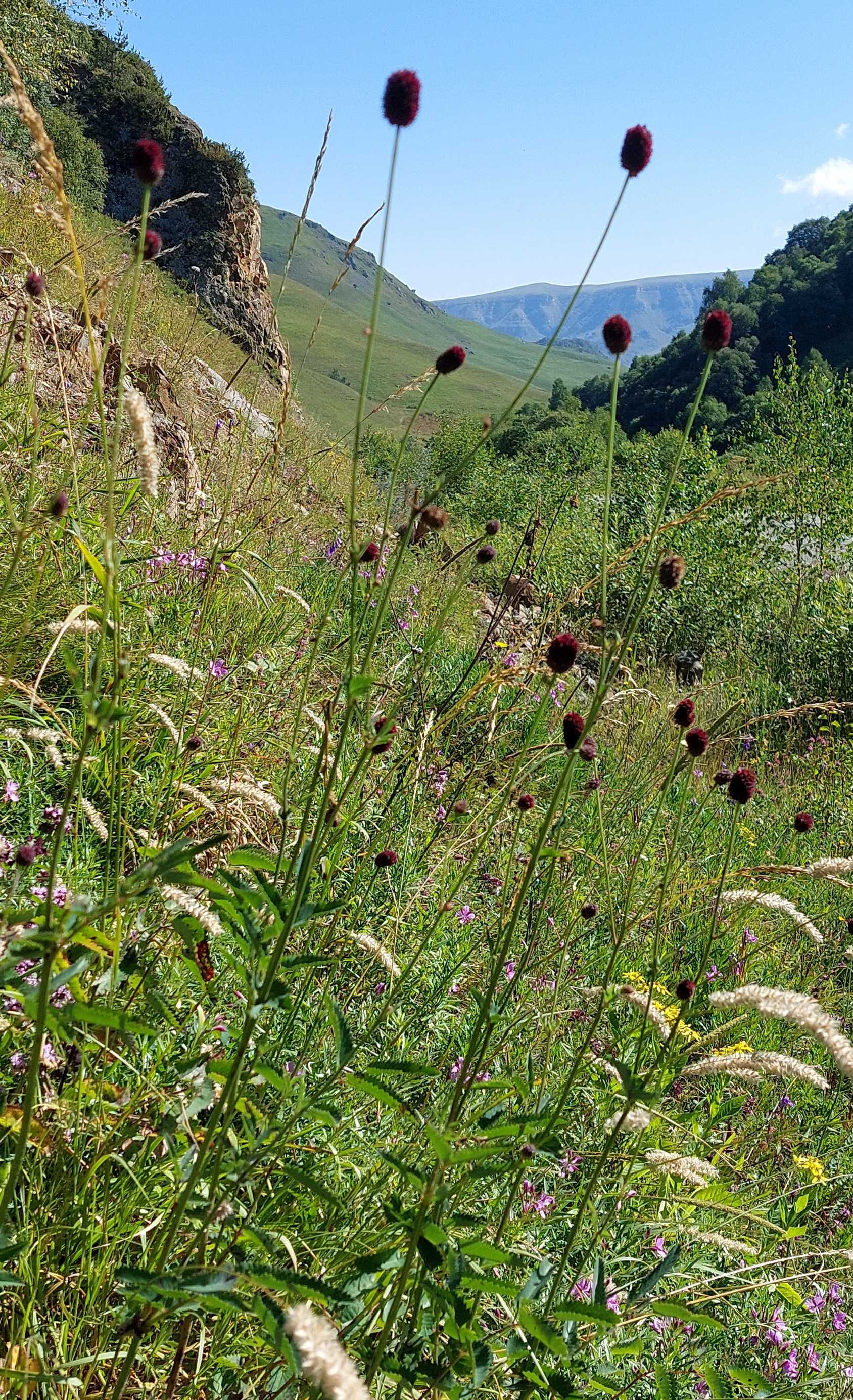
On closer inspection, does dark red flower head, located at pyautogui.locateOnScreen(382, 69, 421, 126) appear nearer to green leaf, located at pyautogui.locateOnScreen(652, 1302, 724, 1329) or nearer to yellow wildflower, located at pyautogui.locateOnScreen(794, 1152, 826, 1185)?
green leaf, located at pyautogui.locateOnScreen(652, 1302, 724, 1329)

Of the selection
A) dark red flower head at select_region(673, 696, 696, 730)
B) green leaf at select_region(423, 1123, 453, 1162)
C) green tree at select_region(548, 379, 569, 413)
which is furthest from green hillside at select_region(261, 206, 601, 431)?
green tree at select_region(548, 379, 569, 413)

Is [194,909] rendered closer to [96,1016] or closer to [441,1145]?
[96,1016]

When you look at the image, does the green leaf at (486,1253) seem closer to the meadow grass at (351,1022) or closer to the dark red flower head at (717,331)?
the meadow grass at (351,1022)

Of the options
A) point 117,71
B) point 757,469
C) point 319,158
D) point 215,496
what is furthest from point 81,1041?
point 117,71

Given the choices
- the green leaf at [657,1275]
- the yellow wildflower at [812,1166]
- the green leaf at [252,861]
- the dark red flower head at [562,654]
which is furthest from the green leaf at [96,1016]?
the yellow wildflower at [812,1166]

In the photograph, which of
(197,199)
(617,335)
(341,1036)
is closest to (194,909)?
(341,1036)

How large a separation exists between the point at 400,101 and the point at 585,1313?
4.37ft

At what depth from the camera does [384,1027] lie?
2107 mm

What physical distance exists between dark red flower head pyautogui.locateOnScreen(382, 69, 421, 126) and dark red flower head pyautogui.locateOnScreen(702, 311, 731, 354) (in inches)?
19.3

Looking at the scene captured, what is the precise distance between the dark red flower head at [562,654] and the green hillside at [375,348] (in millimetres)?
1086

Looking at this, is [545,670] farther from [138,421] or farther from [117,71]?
[117,71]

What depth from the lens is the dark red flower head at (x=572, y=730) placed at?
1055 mm

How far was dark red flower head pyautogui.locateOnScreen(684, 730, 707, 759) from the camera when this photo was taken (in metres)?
1.32

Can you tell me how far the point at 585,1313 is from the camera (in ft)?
2.93
